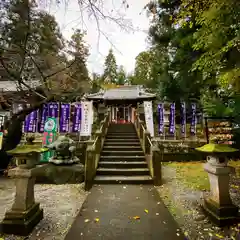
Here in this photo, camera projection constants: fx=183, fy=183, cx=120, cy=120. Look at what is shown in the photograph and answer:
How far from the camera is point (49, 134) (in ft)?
29.6

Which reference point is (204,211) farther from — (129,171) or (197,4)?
(197,4)

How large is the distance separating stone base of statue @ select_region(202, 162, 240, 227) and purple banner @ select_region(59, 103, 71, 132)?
24.4ft

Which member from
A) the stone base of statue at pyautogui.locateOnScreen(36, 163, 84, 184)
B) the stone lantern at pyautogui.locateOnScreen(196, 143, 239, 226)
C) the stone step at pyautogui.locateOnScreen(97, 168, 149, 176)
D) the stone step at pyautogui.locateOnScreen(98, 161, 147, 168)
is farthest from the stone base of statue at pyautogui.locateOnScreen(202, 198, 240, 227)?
the stone base of statue at pyautogui.locateOnScreen(36, 163, 84, 184)

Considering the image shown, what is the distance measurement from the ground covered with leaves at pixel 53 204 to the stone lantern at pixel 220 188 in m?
3.02

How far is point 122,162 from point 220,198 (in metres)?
4.61

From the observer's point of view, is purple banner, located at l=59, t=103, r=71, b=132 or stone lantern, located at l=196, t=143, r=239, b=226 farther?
purple banner, located at l=59, t=103, r=71, b=132

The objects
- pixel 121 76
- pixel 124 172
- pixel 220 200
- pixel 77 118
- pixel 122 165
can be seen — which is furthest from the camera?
pixel 121 76

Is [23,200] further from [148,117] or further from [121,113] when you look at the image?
[121,113]

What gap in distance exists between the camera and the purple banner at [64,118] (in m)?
9.66

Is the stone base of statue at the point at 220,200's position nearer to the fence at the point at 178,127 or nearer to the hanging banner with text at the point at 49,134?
the fence at the point at 178,127

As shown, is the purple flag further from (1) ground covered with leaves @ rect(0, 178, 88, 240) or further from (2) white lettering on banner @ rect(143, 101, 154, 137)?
(2) white lettering on banner @ rect(143, 101, 154, 137)

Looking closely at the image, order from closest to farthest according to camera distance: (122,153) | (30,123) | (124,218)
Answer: (124,218) → (122,153) → (30,123)

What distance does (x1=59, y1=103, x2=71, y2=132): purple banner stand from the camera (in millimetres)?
9656

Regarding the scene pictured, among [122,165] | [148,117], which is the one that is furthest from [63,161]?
[148,117]
